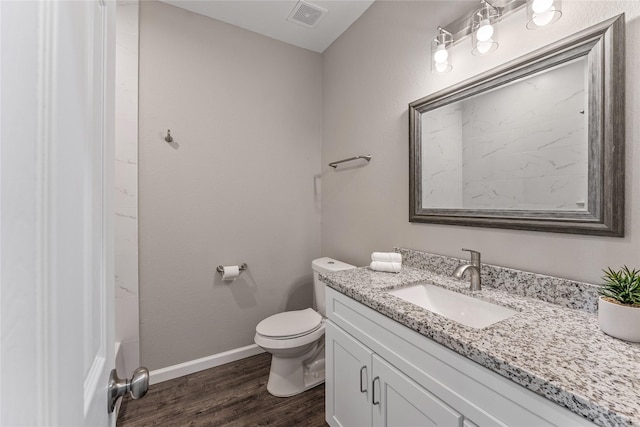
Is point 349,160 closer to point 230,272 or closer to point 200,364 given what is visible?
point 230,272

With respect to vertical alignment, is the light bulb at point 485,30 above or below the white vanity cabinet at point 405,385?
above

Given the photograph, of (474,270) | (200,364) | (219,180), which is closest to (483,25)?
(474,270)

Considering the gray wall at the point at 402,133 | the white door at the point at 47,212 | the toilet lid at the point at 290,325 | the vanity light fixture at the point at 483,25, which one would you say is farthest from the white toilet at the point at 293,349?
the vanity light fixture at the point at 483,25

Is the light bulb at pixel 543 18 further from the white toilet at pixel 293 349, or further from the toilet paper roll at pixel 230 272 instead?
the toilet paper roll at pixel 230 272

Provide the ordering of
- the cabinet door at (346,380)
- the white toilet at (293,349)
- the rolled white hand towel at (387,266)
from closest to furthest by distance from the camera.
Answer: the cabinet door at (346,380), the rolled white hand towel at (387,266), the white toilet at (293,349)

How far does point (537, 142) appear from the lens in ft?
3.65

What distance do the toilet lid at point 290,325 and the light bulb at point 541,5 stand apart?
191 centimetres

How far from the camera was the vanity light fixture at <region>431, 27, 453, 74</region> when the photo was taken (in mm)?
1395

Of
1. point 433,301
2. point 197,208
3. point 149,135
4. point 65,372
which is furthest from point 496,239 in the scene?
point 149,135

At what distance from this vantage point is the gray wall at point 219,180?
1.91 meters

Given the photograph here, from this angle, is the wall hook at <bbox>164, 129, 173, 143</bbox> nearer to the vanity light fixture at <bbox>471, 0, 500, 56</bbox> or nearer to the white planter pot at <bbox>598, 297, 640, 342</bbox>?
the vanity light fixture at <bbox>471, 0, 500, 56</bbox>

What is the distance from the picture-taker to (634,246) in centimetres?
88

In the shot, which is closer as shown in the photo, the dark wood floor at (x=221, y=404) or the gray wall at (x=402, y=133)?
the gray wall at (x=402, y=133)

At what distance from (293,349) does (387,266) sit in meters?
0.81
